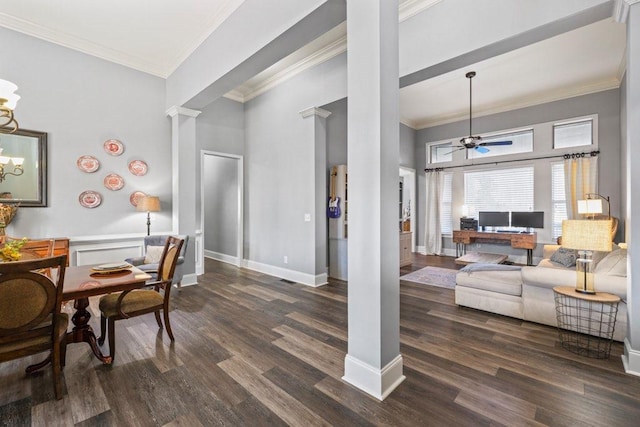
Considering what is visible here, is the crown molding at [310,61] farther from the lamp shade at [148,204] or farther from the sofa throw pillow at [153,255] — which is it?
the sofa throw pillow at [153,255]

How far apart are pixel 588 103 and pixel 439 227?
12.5 ft

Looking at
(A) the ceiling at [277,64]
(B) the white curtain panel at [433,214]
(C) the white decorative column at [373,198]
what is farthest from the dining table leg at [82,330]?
(B) the white curtain panel at [433,214]

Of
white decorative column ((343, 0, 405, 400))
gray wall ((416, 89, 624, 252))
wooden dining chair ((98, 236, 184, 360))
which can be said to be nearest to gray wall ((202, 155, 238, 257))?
wooden dining chair ((98, 236, 184, 360))

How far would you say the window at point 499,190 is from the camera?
632 cm

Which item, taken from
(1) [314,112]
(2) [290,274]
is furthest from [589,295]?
(1) [314,112]

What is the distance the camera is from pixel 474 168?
6992 mm

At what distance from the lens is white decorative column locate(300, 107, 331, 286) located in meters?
4.50

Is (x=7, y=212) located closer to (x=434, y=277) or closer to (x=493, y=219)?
(x=434, y=277)

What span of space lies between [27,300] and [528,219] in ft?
25.4

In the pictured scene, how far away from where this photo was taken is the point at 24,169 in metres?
3.67

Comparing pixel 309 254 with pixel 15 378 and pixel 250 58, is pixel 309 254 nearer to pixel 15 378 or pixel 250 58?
pixel 250 58

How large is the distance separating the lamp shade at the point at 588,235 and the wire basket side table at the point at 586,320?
0.45 meters

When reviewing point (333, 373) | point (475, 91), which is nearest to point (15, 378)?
point (333, 373)

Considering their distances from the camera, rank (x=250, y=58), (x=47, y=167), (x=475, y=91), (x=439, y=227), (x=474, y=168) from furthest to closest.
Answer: (x=439, y=227)
(x=474, y=168)
(x=475, y=91)
(x=47, y=167)
(x=250, y=58)
